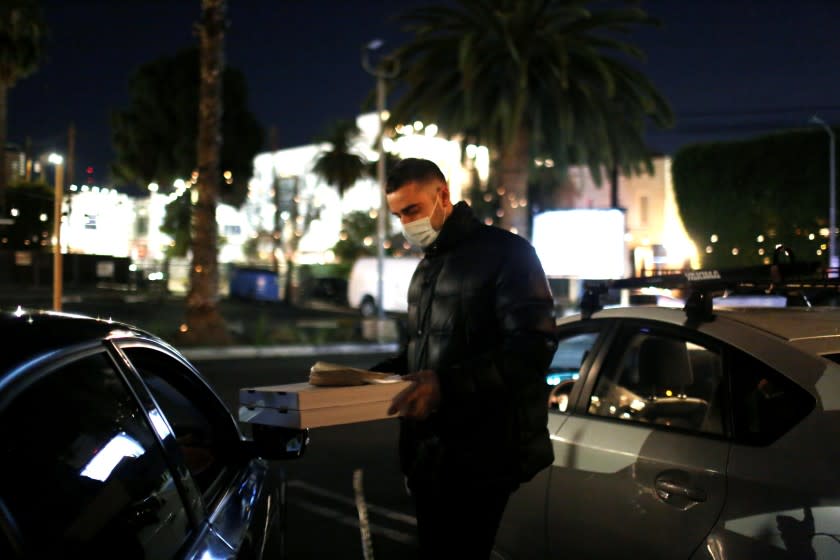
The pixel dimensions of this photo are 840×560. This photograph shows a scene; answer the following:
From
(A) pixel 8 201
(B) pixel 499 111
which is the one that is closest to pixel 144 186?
(A) pixel 8 201

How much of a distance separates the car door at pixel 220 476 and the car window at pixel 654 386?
5.34 feet

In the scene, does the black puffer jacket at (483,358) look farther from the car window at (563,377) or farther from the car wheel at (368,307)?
the car wheel at (368,307)

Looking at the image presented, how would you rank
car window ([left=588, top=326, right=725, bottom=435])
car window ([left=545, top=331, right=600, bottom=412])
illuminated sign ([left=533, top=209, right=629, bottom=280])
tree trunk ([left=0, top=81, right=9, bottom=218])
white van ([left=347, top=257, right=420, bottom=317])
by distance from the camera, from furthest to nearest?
white van ([left=347, top=257, right=420, bottom=317]) < tree trunk ([left=0, top=81, right=9, bottom=218]) < illuminated sign ([left=533, top=209, right=629, bottom=280]) < car window ([left=545, top=331, right=600, bottom=412]) < car window ([left=588, top=326, right=725, bottom=435])

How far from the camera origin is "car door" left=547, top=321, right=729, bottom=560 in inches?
131

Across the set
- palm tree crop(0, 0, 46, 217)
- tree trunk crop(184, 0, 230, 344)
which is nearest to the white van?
palm tree crop(0, 0, 46, 217)

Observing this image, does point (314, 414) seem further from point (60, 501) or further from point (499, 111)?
point (499, 111)

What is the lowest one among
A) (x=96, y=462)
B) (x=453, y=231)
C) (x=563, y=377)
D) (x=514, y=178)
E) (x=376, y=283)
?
(x=563, y=377)

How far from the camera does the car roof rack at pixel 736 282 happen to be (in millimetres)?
4145

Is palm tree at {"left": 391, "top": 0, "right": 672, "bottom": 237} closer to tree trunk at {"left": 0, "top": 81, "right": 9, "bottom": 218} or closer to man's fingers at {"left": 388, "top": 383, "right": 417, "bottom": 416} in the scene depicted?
tree trunk at {"left": 0, "top": 81, "right": 9, "bottom": 218}

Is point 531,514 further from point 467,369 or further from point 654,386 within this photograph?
point 467,369

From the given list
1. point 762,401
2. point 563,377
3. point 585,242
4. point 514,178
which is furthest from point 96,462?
point 585,242

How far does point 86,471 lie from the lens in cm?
201

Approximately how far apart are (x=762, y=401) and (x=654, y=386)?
3.97ft

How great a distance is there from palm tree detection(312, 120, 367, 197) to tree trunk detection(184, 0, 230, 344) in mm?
30214
